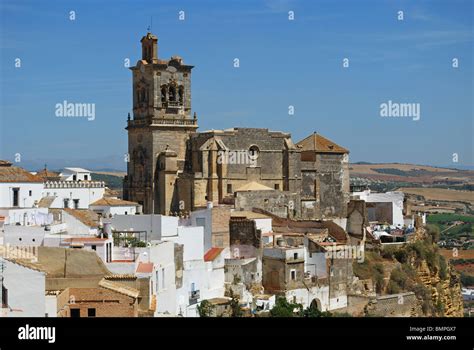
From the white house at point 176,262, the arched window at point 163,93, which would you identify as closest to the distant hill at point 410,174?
the arched window at point 163,93

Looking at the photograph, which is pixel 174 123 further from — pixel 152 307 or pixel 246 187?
pixel 152 307

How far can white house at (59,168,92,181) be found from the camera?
54.7 meters

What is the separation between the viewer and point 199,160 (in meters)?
53.4

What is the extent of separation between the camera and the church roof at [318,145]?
2263 inches

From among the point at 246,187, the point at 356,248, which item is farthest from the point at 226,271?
the point at 246,187

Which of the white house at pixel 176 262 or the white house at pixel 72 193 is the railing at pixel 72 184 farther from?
the white house at pixel 176 262

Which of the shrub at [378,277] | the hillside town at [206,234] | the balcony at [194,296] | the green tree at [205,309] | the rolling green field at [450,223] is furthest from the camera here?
the rolling green field at [450,223]

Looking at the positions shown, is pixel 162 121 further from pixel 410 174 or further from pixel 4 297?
pixel 410 174

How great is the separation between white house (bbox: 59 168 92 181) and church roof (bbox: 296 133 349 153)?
12130 millimetres

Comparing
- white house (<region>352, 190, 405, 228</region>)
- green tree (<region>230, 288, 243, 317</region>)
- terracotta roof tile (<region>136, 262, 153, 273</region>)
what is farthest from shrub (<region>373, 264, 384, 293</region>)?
terracotta roof tile (<region>136, 262, 153, 273</region>)

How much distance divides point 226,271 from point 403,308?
954 cm

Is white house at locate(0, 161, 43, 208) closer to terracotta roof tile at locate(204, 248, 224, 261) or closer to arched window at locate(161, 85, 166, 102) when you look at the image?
terracotta roof tile at locate(204, 248, 224, 261)

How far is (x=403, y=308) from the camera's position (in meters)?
43.6

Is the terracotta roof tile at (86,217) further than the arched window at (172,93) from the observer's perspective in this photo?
No
